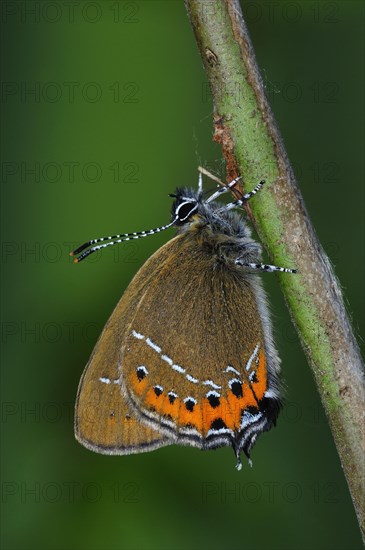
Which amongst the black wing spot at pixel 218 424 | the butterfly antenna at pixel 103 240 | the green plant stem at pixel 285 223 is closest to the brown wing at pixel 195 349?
the black wing spot at pixel 218 424

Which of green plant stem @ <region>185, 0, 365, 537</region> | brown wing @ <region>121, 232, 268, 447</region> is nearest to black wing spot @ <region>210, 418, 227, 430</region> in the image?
brown wing @ <region>121, 232, 268, 447</region>

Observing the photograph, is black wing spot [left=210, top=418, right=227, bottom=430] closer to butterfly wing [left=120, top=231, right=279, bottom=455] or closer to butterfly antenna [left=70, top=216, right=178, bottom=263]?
butterfly wing [left=120, top=231, right=279, bottom=455]

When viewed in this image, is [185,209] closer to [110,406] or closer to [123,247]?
[123,247]

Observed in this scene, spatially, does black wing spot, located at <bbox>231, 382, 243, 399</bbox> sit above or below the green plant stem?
below

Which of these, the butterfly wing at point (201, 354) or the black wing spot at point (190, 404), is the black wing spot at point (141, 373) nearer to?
the butterfly wing at point (201, 354)

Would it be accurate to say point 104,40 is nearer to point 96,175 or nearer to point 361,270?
point 96,175

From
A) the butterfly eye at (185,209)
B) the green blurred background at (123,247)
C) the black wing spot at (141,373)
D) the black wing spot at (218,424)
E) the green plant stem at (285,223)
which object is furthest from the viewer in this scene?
the green blurred background at (123,247)

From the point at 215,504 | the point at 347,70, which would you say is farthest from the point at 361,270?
the point at 215,504

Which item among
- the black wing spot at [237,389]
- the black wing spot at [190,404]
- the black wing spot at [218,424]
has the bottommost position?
the black wing spot at [218,424]
